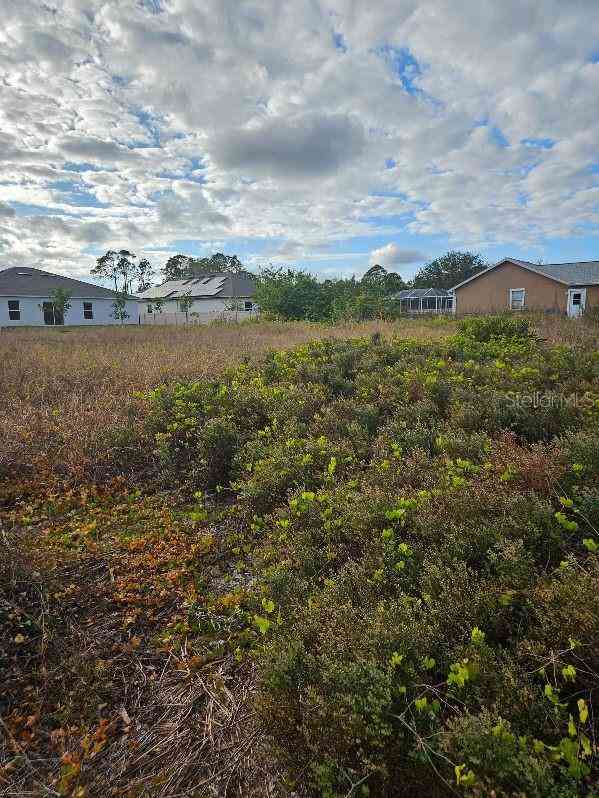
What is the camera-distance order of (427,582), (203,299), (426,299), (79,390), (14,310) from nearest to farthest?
1. (427,582)
2. (79,390)
3. (14,310)
4. (203,299)
5. (426,299)

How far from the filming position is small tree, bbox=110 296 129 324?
3362 cm

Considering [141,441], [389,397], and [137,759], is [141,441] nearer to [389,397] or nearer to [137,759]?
[389,397]

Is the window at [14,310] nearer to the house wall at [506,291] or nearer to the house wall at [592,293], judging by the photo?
the house wall at [506,291]

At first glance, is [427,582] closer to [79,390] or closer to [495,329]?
[79,390]

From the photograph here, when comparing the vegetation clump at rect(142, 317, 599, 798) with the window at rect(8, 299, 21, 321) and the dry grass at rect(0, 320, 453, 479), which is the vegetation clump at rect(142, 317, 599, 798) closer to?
the dry grass at rect(0, 320, 453, 479)

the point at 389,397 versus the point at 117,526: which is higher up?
the point at 389,397

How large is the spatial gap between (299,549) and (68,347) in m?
11.8

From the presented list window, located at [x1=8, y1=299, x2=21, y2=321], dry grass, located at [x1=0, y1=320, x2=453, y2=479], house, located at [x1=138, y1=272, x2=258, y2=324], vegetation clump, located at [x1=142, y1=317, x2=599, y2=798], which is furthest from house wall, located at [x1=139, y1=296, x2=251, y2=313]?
vegetation clump, located at [x1=142, y1=317, x2=599, y2=798]

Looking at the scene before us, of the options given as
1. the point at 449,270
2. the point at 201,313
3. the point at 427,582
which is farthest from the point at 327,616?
the point at 449,270

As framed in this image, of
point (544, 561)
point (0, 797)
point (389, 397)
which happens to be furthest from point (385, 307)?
point (0, 797)

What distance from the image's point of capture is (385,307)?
955 inches

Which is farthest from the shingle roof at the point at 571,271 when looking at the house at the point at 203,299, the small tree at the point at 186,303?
the small tree at the point at 186,303

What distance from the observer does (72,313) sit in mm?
32188

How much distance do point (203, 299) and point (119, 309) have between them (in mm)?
9414
